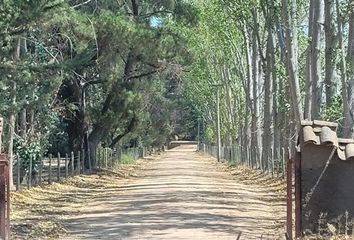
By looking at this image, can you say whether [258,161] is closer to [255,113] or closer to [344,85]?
[255,113]

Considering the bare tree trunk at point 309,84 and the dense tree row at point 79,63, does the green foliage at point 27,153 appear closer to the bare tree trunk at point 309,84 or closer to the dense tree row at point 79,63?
the dense tree row at point 79,63

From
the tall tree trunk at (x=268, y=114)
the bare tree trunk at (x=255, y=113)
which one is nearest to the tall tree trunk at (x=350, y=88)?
the tall tree trunk at (x=268, y=114)

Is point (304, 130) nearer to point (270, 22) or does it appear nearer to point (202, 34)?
point (270, 22)

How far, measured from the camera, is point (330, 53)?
745 inches

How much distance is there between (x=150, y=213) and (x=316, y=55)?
721 cm

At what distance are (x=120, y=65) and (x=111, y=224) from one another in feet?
71.9

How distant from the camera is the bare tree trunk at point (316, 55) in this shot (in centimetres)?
2080

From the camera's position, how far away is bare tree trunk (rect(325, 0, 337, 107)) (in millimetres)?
18750

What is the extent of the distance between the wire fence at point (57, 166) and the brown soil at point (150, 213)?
2.40 feet

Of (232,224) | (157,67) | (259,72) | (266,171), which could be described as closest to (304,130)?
(232,224)

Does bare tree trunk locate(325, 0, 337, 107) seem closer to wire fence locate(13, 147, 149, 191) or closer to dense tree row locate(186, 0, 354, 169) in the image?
dense tree row locate(186, 0, 354, 169)

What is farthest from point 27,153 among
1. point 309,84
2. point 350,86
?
point 350,86

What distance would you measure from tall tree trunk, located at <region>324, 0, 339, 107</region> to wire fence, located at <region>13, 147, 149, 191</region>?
9762 mm

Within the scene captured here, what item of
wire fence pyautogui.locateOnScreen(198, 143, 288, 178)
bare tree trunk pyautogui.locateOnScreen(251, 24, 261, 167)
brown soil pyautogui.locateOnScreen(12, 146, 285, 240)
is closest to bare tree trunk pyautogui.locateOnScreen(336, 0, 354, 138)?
brown soil pyautogui.locateOnScreen(12, 146, 285, 240)
